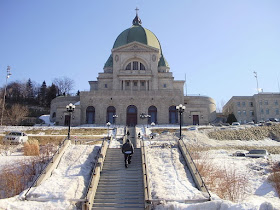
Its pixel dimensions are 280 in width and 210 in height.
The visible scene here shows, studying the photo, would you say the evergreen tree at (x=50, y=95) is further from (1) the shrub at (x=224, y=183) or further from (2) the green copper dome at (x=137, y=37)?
(1) the shrub at (x=224, y=183)

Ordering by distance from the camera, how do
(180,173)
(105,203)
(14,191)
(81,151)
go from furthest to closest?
(81,151)
(180,173)
(14,191)
(105,203)

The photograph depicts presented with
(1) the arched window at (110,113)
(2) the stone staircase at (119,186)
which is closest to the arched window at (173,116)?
(1) the arched window at (110,113)

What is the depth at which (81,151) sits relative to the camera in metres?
17.7

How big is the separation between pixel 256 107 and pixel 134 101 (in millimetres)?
27719

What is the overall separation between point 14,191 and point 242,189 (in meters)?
12.7

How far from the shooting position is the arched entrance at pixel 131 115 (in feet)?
156


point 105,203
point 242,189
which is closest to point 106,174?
point 105,203

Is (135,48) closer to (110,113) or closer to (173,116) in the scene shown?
(110,113)

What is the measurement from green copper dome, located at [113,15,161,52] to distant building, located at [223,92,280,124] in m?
22.4

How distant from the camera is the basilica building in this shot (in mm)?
47625

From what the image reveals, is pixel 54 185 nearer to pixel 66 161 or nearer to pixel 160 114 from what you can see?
pixel 66 161

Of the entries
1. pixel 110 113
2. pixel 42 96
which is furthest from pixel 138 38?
pixel 42 96

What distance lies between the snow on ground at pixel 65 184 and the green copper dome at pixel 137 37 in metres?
46.6

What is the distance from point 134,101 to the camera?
4819cm
